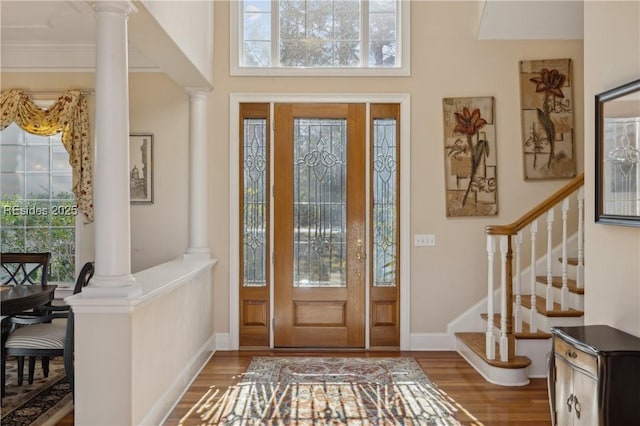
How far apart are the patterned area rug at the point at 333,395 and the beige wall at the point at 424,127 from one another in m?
0.96

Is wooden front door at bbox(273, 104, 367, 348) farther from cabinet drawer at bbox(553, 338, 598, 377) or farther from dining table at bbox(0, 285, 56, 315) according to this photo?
cabinet drawer at bbox(553, 338, 598, 377)

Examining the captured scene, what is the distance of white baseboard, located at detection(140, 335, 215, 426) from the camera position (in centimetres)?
347

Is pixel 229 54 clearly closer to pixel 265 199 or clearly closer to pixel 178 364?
pixel 265 199

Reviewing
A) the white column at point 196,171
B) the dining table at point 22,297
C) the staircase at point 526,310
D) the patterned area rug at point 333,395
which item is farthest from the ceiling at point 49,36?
the staircase at point 526,310

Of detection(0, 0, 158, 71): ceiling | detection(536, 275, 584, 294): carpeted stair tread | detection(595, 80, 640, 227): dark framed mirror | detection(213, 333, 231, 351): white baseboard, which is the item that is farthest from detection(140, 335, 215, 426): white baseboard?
detection(536, 275, 584, 294): carpeted stair tread

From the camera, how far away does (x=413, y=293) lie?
5457 mm

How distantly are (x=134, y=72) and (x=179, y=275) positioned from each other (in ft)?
7.89

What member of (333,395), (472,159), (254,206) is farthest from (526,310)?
(254,206)

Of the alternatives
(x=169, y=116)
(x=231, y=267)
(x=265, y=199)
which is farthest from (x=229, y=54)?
(x=231, y=267)

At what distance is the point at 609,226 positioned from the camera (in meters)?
3.09

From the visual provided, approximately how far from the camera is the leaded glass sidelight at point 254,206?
5480 millimetres

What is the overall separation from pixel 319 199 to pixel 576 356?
10.4 feet

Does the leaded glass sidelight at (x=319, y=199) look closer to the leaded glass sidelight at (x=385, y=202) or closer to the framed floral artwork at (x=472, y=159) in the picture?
the leaded glass sidelight at (x=385, y=202)

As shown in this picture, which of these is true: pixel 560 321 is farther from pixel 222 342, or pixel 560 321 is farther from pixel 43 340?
pixel 43 340
